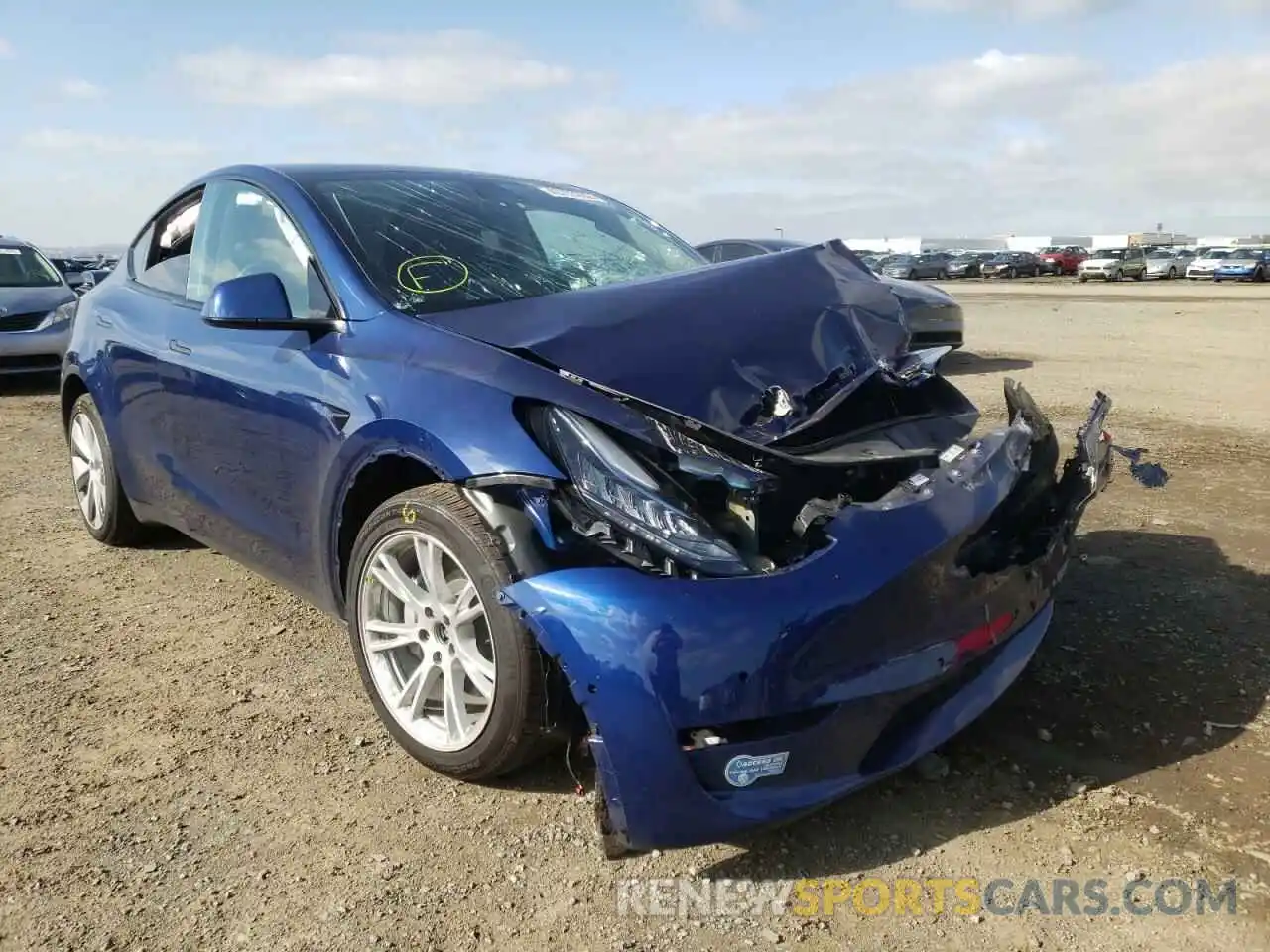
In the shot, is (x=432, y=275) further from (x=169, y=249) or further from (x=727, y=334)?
(x=169, y=249)

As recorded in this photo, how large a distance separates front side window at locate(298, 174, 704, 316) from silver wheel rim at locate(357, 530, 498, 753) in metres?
0.75

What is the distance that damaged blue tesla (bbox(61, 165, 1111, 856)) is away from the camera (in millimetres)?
2129

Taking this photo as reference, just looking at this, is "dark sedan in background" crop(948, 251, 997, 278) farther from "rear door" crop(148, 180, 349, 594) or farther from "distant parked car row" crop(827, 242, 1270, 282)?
"rear door" crop(148, 180, 349, 594)

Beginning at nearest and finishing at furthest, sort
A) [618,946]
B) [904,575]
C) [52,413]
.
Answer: [618,946] → [904,575] → [52,413]

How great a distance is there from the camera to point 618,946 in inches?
82.2

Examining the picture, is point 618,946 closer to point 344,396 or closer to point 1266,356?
point 344,396

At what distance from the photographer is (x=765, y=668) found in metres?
2.10

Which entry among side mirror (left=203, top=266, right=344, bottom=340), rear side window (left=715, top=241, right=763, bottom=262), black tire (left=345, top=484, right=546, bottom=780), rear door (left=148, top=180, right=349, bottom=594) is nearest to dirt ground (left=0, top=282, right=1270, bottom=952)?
black tire (left=345, top=484, right=546, bottom=780)

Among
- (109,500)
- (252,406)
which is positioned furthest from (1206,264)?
(252,406)

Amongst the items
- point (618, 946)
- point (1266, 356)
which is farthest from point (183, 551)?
point (1266, 356)

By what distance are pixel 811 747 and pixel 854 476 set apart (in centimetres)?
74

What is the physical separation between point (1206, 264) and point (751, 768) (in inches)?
1737

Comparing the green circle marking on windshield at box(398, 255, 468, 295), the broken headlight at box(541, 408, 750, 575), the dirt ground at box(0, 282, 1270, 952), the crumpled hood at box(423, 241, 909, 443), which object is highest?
the green circle marking on windshield at box(398, 255, 468, 295)

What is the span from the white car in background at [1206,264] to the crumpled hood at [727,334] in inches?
1665
